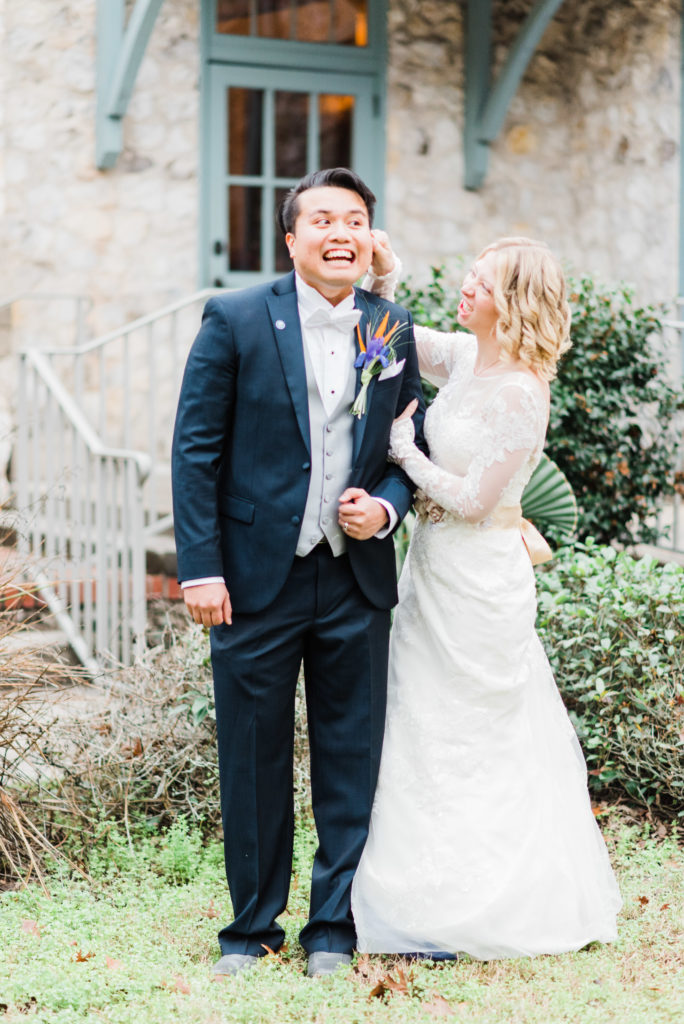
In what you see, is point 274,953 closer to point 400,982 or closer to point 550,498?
point 400,982

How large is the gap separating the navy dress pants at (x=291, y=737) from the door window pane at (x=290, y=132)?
17.7ft

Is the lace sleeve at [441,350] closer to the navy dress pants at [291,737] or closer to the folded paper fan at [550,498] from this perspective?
the navy dress pants at [291,737]

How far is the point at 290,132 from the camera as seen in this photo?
7641mm

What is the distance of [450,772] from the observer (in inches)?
114

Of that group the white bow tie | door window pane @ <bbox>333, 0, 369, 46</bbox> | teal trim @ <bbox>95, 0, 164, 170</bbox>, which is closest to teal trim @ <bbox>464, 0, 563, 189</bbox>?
door window pane @ <bbox>333, 0, 369, 46</bbox>

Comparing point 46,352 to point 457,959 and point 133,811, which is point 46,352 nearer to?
point 133,811

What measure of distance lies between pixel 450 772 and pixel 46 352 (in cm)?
360

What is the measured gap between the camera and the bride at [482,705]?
2.83 m

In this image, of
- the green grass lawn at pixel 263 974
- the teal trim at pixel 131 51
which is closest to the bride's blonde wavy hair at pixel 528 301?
the green grass lawn at pixel 263 974

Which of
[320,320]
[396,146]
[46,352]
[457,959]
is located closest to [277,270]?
[396,146]

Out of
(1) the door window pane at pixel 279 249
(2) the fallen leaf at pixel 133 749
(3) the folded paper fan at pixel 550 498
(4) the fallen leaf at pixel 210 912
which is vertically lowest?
(4) the fallen leaf at pixel 210 912

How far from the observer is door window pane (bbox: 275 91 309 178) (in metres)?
7.60

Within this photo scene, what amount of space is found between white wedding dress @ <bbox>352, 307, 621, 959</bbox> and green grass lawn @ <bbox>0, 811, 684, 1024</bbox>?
101 mm

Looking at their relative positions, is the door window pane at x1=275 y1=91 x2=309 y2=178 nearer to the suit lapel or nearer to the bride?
the bride
